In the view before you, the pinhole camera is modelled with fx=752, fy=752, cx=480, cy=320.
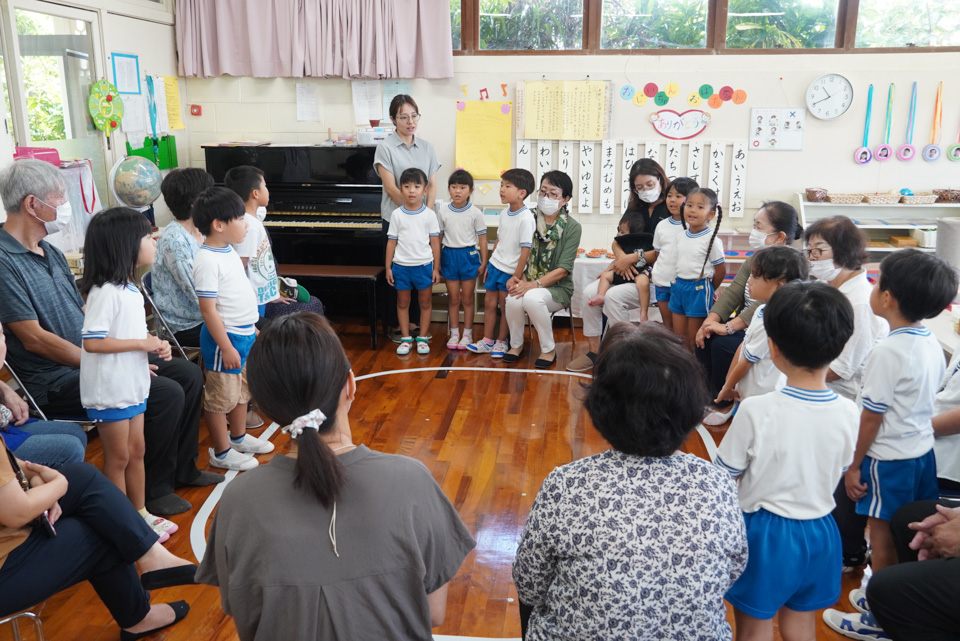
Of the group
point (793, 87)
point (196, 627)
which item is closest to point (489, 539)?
point (196, 627)

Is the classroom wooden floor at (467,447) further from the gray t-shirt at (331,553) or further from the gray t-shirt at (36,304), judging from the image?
the gray t-shirt at (331,553)

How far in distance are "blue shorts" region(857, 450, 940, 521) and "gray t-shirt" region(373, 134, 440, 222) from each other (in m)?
3.33

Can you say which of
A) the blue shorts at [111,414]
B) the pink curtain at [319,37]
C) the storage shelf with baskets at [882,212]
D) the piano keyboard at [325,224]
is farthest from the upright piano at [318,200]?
the storage shelf with baskets at [882,212]

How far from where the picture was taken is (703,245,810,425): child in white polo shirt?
264 centimetres

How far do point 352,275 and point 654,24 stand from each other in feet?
8.52

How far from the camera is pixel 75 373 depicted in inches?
103

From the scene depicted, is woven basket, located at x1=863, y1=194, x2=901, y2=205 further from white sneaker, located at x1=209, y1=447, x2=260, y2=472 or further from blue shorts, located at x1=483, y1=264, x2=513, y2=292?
white sneaker, located at x1=209, y1=447, x2=260, y2=472

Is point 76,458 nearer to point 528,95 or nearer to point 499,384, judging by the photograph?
point 499,384

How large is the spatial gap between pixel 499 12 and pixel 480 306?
201 cm

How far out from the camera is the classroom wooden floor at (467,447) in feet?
7.06

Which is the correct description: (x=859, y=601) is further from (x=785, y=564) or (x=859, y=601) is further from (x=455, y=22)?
(x=455, y=22)

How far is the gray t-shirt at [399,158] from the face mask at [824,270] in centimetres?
255

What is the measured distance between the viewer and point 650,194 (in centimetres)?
418

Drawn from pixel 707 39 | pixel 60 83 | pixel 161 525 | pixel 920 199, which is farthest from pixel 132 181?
pixel 920 199
